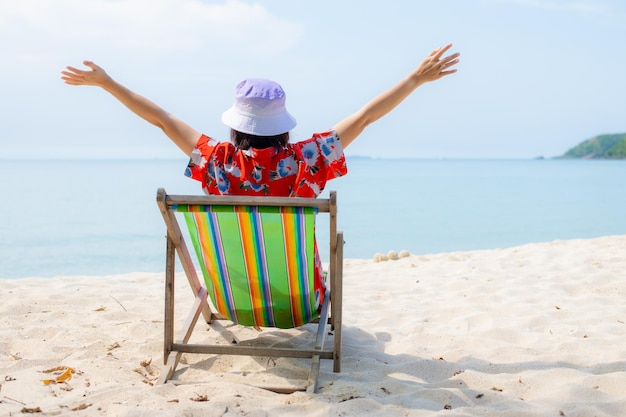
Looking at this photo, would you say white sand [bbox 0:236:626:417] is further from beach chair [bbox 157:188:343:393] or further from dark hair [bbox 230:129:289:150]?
dark hair [bbox 230:129:289:150]

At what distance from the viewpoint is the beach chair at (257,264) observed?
9.50 feet

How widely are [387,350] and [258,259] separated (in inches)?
40.8

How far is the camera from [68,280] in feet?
18.5

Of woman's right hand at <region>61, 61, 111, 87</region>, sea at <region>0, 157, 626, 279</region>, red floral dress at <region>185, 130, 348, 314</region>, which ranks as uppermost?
woman's right hand at <region>61, 61, 111, 87</region>

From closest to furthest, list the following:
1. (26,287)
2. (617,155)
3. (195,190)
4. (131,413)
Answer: (131,413), (26,287), (195,190), (617,155)

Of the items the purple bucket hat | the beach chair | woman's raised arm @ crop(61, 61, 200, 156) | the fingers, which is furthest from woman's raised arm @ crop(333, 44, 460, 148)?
woman's raised arm @ crop(61, 61, 200, 156)

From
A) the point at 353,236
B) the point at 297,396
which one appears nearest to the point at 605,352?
the point at 297,396

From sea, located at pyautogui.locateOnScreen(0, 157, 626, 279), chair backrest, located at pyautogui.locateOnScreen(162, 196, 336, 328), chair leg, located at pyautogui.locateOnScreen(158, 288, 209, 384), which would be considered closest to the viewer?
chair backrest, located at pyautogui.locateOnScreen(162, 196, 336, 328)

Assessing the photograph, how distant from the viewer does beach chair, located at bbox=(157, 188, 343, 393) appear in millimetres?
2895

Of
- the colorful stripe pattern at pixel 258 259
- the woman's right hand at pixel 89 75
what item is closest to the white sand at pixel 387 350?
the colorful stripe pattern at pixel 258 259

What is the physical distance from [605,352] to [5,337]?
3.30 metres

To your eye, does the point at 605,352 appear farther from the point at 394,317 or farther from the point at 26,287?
the point at 26,287

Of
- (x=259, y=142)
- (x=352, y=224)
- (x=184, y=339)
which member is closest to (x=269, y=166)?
(x=259, y=142)

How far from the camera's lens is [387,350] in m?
3.67
